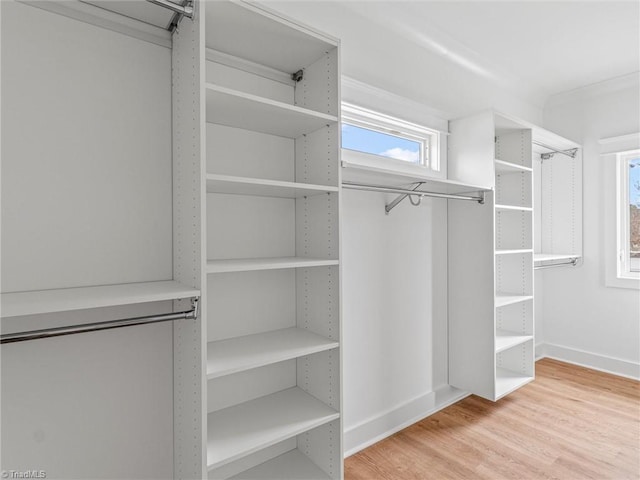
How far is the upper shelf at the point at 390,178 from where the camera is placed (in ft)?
6.18

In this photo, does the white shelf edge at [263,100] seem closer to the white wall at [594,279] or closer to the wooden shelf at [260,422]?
the wooden shelf at [260,422]

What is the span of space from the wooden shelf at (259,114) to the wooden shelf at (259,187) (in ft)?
0.91

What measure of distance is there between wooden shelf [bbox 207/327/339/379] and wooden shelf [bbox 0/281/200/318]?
0.30m

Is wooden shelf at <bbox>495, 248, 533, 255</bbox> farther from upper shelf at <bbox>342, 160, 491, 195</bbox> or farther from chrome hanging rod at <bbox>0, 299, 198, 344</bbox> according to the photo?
chrome hanging rod at <bbox>0, 299, 198, 344</bbox>

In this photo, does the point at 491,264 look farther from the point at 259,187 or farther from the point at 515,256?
the point at 259,187

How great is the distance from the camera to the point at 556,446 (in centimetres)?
220

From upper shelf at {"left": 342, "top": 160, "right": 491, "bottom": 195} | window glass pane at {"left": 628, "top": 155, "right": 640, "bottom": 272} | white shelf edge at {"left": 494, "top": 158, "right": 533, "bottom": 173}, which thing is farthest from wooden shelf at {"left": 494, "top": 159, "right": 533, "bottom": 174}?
window glass pane at {"left": 628, "top": 155, "right": 640, "bottom": 272}

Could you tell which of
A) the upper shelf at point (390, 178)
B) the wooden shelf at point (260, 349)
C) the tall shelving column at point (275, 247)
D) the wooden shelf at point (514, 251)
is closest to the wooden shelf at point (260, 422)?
the tall shelving column at point (275, 247)

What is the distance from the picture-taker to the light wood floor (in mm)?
1986

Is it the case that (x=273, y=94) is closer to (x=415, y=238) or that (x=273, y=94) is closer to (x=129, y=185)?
(x=129, y=185)

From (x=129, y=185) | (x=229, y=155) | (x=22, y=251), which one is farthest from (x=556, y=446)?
(x=22, y=251)

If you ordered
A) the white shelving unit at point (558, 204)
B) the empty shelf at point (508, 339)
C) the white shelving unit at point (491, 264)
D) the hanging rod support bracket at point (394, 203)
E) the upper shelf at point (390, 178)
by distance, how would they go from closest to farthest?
the upper shelf at point (390, 178)
the hanging rod support bracket at point (394, 203)
the white shelving unit at point (491, 264)
the empty shelf at point (508, 339)
the white shelving unit at point (558, 204)

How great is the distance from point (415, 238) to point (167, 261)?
1.66 m

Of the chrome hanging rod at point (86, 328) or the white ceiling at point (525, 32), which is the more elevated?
the white ceiling at point (525, 32)
